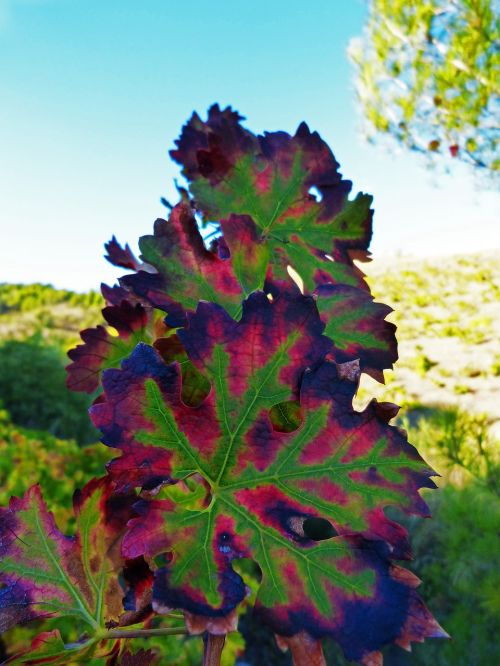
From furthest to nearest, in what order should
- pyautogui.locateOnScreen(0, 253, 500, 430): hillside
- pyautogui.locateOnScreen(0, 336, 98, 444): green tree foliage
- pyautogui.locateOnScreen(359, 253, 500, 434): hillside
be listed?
pyautogui.locateOnScreen(0, 336, 98, 444): green tree foliage → pyautogui.locateOnScreen(0, 253, 500, 430): hillside → pyautogui.locateOnScreen(359, 253, 500, 434): hillside

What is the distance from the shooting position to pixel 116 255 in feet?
1.84

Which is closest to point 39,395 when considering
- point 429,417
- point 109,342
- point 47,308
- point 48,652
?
point 47,308

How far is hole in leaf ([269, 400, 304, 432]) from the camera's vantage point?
337 millimetres

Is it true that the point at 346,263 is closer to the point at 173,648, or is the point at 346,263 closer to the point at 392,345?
the point at 392,345

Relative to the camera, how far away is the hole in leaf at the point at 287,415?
337 millimetres

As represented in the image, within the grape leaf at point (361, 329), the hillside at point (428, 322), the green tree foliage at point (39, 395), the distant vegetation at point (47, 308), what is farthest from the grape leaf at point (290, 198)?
the distant vegetation at point (47, 308)

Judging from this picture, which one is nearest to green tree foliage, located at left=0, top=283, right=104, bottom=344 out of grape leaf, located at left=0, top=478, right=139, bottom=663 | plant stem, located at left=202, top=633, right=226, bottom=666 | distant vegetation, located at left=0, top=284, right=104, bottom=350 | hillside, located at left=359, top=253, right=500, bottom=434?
distant vegetation, located at left=0, top=284, right=104, bottom=350

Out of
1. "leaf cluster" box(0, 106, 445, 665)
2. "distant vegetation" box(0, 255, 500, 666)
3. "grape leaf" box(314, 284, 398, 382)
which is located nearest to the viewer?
"leaf cluster" box(0, 106, 445, 665)

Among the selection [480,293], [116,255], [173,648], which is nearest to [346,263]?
[116,255]

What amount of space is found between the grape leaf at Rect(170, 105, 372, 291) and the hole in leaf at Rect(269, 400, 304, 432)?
0.14 meters

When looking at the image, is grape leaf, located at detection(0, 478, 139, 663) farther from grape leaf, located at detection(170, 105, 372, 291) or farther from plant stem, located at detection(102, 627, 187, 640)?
grape leaf, located at detection(170, 105, 372, 291)

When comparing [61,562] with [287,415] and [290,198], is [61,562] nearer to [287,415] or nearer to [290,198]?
[287,415]

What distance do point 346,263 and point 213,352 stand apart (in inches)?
8.4

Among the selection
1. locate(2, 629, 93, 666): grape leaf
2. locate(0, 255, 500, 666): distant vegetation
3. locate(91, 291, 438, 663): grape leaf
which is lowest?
locate(0, 255, 500, 666): distant vegetation
